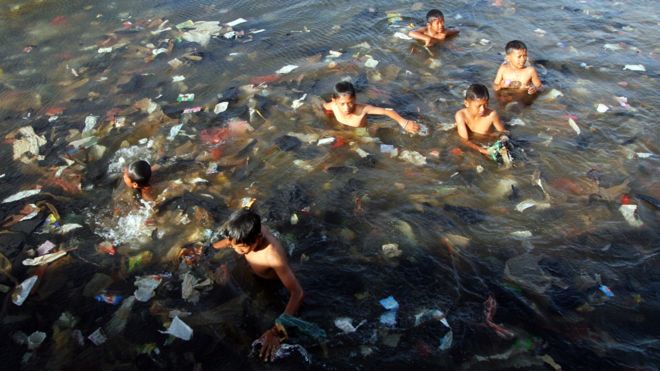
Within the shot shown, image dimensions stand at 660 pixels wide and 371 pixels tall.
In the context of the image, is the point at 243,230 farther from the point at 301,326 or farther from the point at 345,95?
the point at 345,95

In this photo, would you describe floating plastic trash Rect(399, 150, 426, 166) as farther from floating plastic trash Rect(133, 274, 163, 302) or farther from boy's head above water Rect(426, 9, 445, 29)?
boy's head above water Rect(426, 9, 445, 29)

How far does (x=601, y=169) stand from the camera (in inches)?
202

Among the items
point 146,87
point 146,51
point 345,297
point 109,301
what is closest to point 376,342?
point 345,297

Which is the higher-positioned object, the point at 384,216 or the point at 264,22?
the point at 264,22

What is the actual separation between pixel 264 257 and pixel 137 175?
190cm

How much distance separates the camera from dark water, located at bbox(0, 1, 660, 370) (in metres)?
3.62

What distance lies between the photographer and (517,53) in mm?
6293

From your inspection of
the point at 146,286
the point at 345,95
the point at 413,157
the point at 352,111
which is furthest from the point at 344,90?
the point at 146,286

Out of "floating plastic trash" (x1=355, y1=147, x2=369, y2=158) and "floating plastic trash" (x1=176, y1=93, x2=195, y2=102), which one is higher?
"floating plastic trash" (x1=176, y1=93, x2=195, y2=102)

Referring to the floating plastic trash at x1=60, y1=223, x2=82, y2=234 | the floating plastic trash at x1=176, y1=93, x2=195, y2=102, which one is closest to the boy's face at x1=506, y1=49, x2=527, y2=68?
the floating plastic trash at x1=176, y1=93, x2=195, y2=102

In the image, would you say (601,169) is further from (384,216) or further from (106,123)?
(106,123)

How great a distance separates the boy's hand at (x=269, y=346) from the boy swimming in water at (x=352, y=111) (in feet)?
10.3

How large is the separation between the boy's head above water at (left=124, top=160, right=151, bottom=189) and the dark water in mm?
346

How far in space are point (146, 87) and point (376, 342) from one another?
570cm
